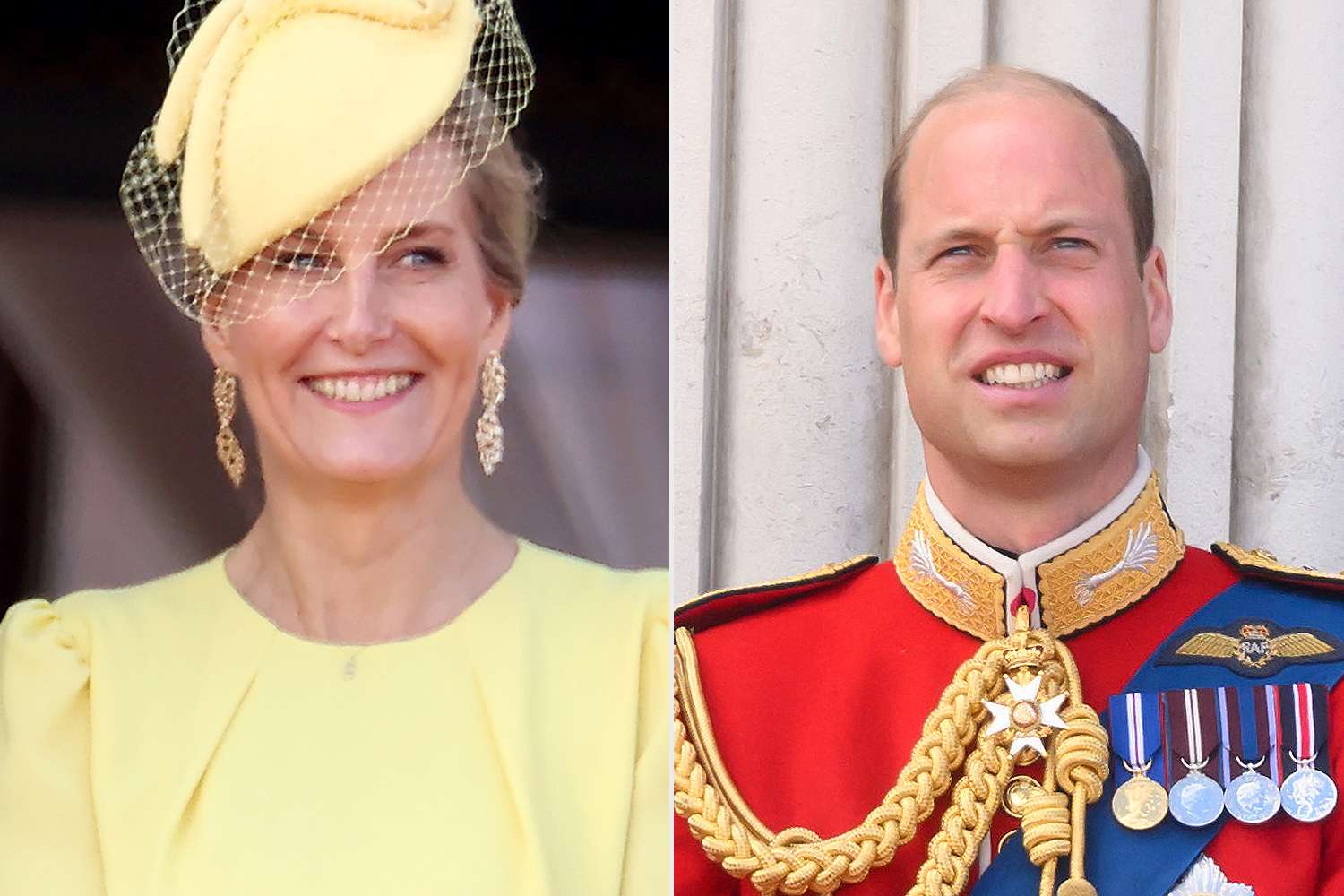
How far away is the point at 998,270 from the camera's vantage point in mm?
2029

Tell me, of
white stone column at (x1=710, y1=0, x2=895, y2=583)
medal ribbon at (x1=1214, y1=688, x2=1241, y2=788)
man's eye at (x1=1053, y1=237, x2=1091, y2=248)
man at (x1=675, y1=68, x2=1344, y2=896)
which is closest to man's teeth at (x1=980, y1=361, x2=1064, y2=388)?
man at (x1=675, y1=68, x2=1344, y2=896)

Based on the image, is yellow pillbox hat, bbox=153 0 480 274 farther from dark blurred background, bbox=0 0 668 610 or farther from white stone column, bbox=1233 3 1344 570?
white stone column, bbox=1233 3 1344 570

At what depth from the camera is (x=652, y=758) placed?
6.24ft

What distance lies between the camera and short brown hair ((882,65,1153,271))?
210 cm

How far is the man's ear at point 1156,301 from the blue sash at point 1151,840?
1.05 ft

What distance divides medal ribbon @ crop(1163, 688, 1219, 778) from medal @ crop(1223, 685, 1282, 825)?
0.02 meters

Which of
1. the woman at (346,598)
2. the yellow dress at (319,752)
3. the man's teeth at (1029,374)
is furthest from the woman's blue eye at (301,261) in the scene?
the man's teeth at (1029,374)

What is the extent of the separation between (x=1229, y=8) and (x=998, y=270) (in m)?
1.02

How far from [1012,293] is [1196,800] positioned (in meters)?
0.54

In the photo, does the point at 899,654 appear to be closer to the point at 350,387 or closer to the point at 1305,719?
the point at 1305,719

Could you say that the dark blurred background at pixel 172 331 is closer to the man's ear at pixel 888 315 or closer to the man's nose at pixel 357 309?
the man's nose at pixel 357 309

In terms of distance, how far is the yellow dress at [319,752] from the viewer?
1828mm

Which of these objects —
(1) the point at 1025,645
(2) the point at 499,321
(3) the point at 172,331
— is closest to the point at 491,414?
(2) the point at 499,321

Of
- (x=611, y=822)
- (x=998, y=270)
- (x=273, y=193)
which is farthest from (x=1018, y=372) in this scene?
(x=273, y=193)
